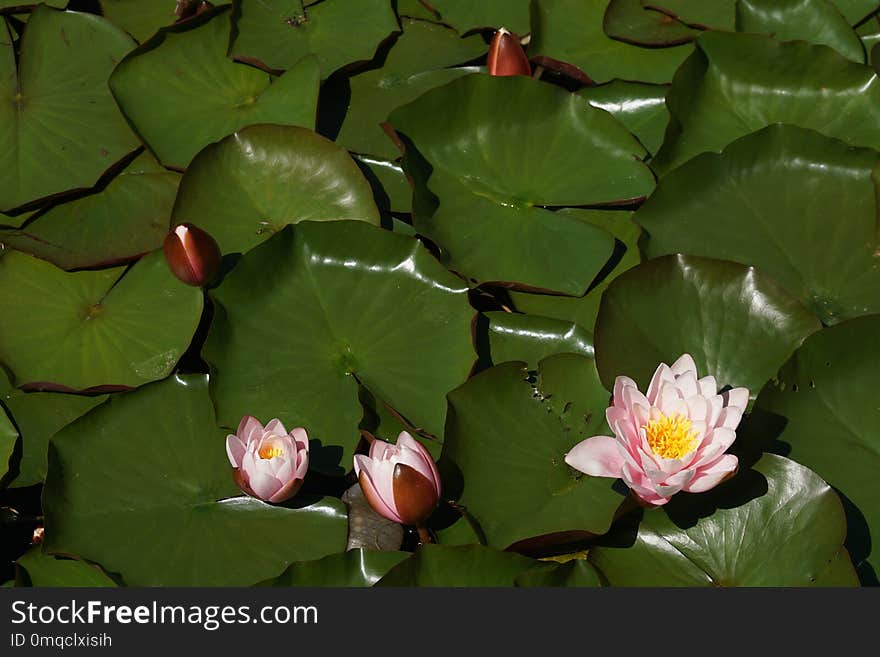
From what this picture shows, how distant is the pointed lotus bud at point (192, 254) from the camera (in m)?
1.83

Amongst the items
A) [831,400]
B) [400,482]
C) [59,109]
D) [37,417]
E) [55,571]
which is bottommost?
[55,571]

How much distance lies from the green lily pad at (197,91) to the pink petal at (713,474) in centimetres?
124

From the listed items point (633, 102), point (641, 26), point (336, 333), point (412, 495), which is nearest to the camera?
point (412, 495)

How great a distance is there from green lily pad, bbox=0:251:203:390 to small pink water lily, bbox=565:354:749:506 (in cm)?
94

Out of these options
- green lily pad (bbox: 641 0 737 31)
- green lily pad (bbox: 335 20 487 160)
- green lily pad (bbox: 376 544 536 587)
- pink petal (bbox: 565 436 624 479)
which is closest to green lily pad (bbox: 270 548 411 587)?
green lily pad (bbox: 376 544 536 587)

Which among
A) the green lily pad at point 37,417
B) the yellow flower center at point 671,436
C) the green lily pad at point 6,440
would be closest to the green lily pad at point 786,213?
the yellow flower center at point 671,436

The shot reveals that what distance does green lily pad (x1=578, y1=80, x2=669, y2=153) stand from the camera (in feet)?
7.18

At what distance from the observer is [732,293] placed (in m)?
1.72

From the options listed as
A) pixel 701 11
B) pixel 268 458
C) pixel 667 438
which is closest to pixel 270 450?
pixel 268 458

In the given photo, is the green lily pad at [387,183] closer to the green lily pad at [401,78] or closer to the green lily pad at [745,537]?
the green lily pad at [401,78]

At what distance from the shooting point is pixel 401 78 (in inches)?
91.6

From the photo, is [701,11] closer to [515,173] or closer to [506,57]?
[506,57]

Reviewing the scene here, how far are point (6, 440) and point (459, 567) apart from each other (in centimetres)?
106

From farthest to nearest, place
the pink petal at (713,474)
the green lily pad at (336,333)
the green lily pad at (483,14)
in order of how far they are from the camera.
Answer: the green lily pad at (483,14) → the green lily pad at (336,333) → the pink petal at (713,474)
